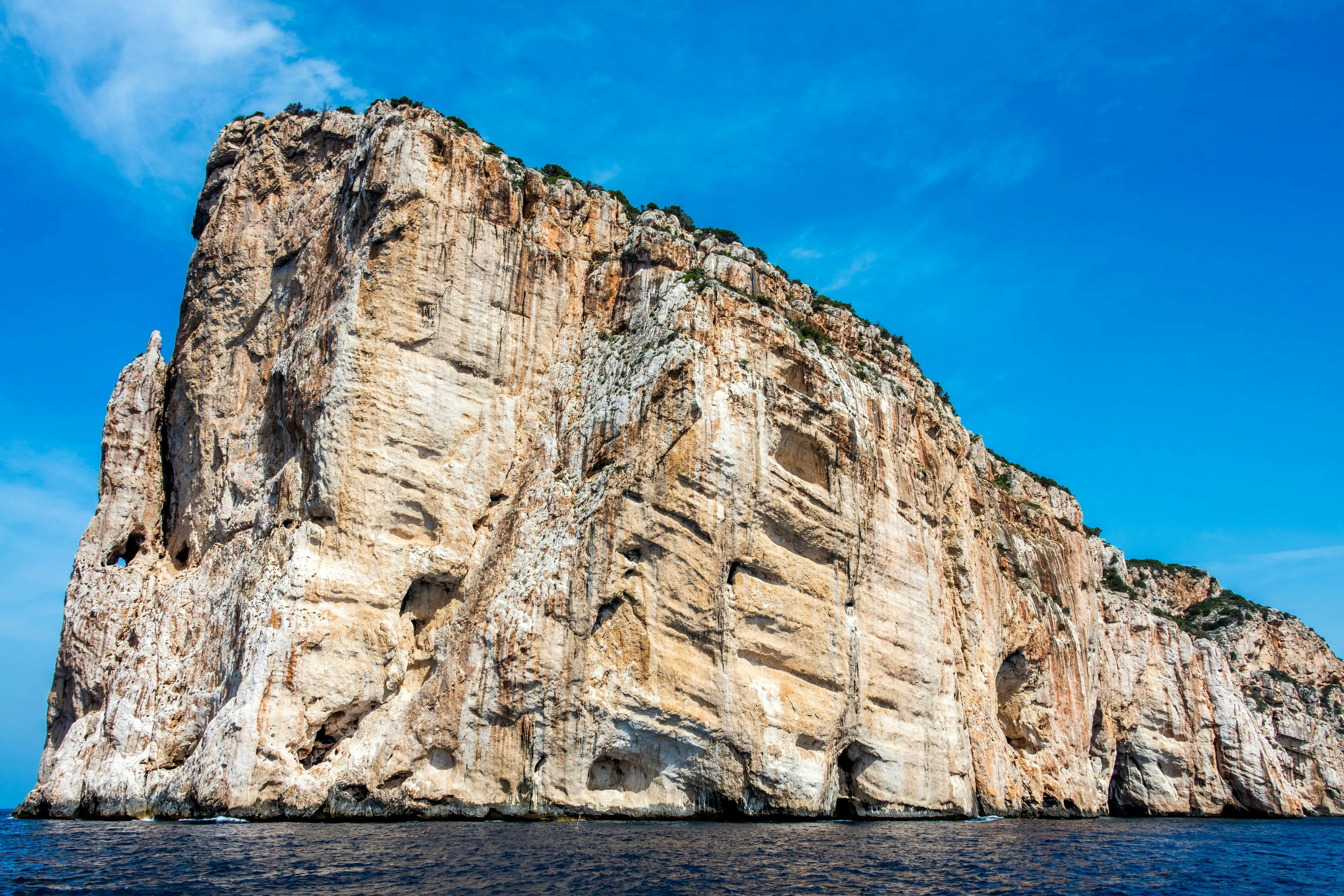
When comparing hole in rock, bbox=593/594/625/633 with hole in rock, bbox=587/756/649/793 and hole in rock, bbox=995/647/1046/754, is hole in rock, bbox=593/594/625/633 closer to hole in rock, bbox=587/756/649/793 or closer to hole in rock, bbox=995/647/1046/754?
hole in rock, bbox=587/756/649/793

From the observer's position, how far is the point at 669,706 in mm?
30094

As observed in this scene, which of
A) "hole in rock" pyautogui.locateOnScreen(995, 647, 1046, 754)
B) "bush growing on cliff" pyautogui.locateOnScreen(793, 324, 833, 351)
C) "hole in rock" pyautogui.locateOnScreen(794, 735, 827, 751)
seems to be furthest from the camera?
"hole in rock" pyautogui.locateOnScreen(995, 647, 1046, 754)

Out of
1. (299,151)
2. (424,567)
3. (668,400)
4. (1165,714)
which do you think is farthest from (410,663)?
(1165,714)

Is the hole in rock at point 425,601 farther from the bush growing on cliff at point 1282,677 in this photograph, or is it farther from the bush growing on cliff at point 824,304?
the bush growing on cliff at point 1282,677

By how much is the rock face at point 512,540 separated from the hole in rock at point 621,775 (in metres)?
0.10

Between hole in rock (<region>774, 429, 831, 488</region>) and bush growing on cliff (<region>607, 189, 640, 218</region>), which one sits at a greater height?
bush growing on cliff (<region>607, 189, 640, 218</region>)

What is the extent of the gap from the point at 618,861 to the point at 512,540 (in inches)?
596

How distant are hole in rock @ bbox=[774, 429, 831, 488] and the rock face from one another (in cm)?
11

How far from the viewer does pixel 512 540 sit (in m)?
33.4

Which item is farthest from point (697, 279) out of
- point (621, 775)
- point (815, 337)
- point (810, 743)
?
point (621, 775)

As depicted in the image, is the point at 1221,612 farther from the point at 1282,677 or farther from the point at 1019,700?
the point at 1019,700

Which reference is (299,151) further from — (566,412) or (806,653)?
(806,653)

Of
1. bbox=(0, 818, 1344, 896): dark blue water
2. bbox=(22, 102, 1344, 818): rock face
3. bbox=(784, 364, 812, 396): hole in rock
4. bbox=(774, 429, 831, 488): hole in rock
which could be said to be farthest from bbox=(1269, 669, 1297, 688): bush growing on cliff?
bbox=(784, 364, 812, 396): hole in rock

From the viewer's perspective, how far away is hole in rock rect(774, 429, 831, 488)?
35000 millimetres
